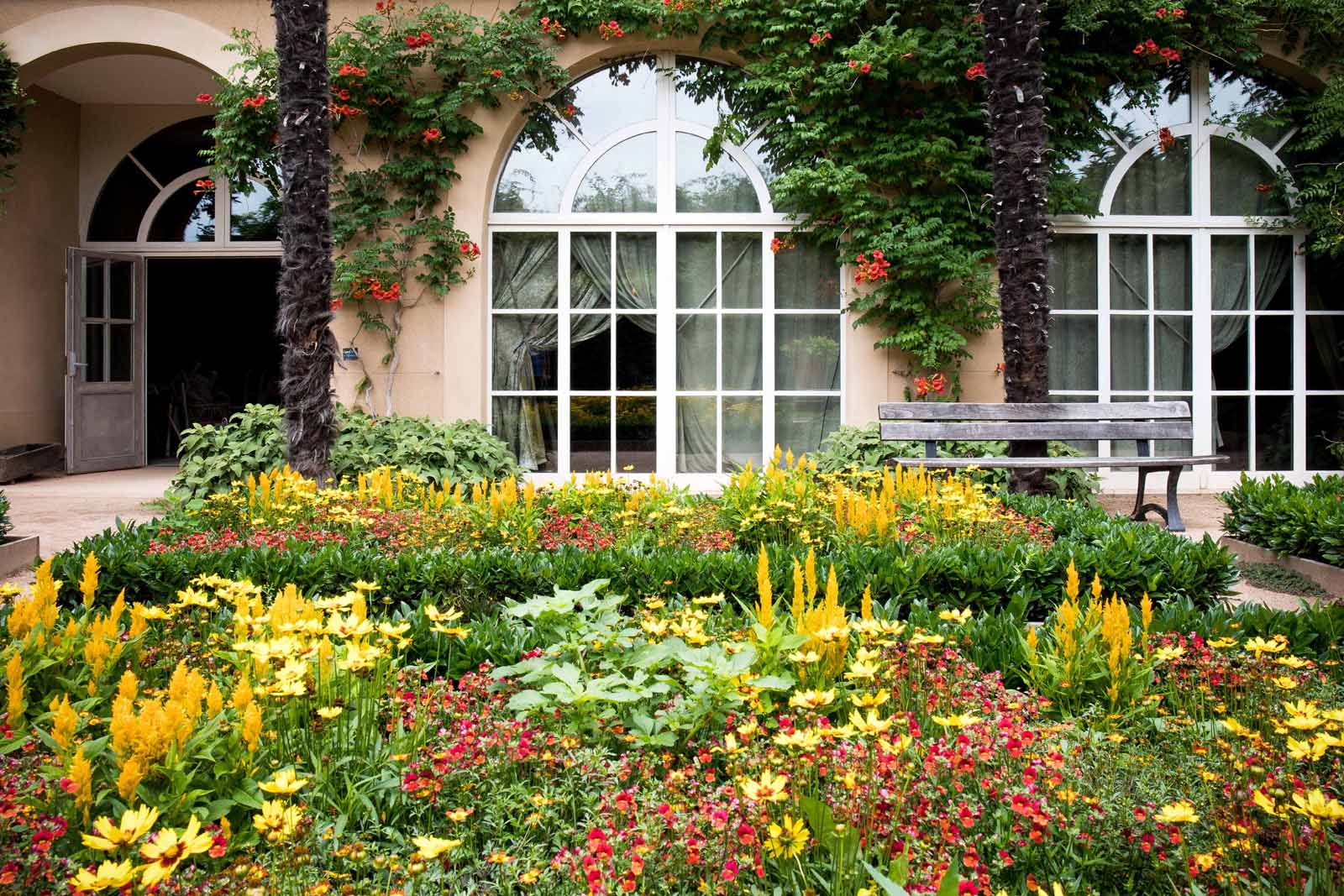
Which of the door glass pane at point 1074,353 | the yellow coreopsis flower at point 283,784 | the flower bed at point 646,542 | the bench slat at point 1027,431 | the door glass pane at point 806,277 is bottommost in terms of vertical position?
the yellow coreopsis flower at point 283,784

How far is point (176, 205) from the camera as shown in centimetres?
1109

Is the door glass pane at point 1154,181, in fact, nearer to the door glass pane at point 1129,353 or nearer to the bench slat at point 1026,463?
the door glass pane at point 1129,353

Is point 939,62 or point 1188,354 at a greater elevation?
point 939,62

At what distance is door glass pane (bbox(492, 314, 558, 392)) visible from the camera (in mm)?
8758

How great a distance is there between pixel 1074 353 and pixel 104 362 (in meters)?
10.8

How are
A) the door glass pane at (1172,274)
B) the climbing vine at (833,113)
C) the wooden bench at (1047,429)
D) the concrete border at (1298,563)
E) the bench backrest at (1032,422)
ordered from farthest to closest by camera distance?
the door glass pane at (1172,274), the climbing vine at (833,113), the bench backrest at (1032,422), the wooden bench at (1047,429), the concrete border at (1298,563)

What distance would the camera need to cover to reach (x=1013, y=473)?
6.59 meters

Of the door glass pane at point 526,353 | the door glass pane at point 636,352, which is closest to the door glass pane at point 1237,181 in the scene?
the door glass pane at point 636,352

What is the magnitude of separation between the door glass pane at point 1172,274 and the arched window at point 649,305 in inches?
127

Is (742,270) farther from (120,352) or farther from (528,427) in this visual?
(120,352)

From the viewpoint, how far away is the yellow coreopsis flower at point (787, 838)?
142 centimetres

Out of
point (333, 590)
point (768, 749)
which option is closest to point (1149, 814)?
point (768, 749)

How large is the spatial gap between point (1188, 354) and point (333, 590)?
8584 mm

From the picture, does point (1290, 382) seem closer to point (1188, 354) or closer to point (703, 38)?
point (1188, 354)
